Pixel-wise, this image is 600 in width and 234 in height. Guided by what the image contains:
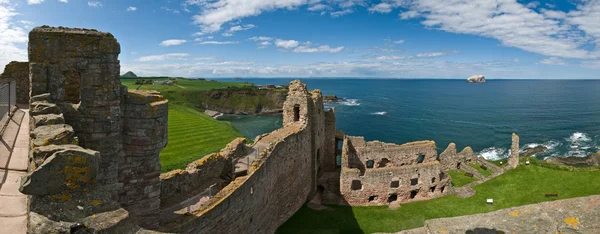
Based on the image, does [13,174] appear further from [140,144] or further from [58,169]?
[58,169]

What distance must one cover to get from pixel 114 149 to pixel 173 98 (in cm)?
10658

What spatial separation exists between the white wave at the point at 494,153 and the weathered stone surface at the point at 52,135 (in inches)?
2372

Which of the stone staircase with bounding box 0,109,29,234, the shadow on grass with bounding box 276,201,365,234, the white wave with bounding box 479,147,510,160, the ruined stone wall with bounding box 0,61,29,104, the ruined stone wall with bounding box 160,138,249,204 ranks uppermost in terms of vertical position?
the ruined stone wall with bounding box 0,61,29,104

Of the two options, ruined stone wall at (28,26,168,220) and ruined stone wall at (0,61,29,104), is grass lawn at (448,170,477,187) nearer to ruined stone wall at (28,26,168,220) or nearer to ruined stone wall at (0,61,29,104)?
ruined stone wall at (28,26,168,220)

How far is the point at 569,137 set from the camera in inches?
2746

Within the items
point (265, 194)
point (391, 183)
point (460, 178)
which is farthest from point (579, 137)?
point (265, 194)

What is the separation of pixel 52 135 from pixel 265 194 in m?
12.4

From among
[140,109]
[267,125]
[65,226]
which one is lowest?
[267,125]

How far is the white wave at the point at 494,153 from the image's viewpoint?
56100 mm

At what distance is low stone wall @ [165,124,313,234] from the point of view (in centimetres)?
1206

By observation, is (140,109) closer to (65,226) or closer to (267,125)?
(65,226)

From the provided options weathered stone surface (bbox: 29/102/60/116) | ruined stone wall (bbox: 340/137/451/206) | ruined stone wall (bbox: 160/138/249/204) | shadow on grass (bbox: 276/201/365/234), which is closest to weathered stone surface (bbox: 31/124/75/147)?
weathered stone surface (bbox: 29/102/60/116)

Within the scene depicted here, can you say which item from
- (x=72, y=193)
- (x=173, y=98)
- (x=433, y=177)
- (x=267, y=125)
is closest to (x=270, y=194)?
(x=72, y=193)

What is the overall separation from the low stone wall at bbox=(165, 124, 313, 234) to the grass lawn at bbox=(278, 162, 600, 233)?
1.79 metres
